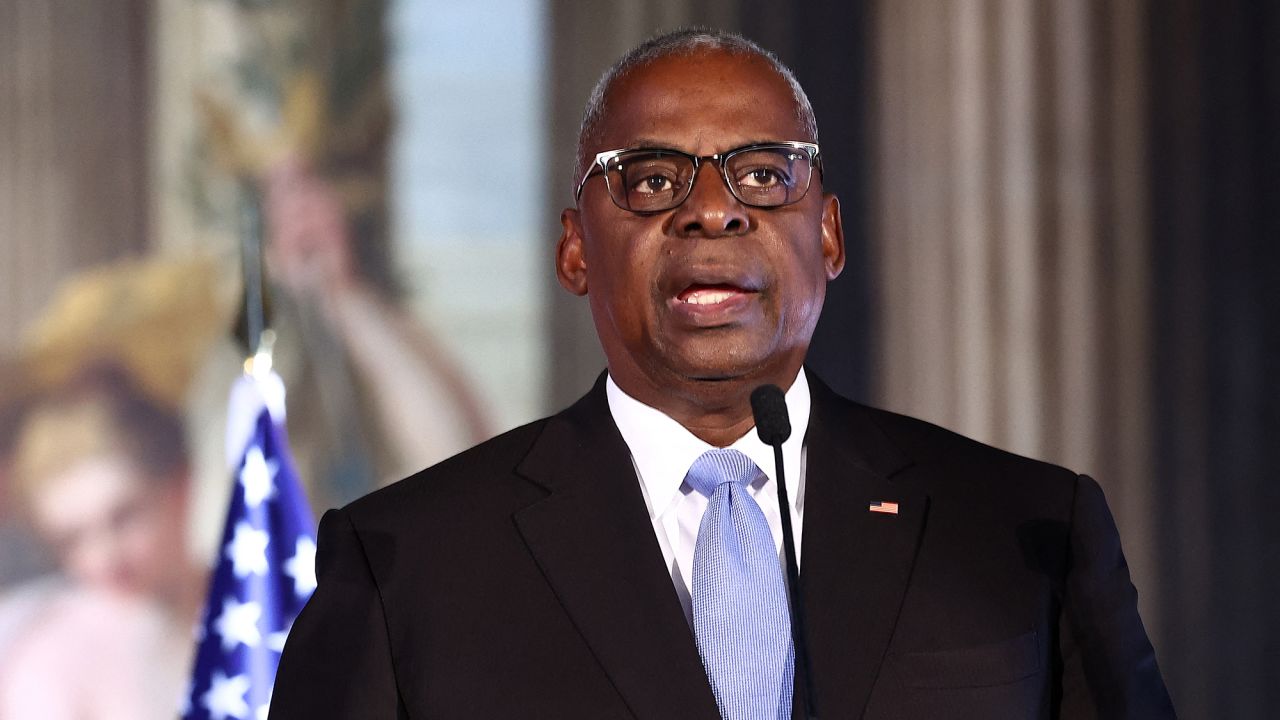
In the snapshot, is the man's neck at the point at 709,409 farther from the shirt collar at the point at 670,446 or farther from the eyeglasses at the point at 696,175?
the eyeglasses at the point at 696,175

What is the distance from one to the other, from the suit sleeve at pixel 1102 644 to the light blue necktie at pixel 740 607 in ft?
0.91

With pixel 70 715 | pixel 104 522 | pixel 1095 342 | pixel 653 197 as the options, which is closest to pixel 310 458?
pixel 104 522

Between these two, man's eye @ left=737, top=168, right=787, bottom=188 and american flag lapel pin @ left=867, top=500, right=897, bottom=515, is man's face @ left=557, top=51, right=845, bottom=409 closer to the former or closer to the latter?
man's eye @ left=737, top=168, right=787, bottom=188

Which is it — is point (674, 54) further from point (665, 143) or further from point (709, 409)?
point (709, 409)

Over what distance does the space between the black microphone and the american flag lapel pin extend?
307mm

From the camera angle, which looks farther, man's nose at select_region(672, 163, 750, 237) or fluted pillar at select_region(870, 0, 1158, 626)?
fluted pillar at select_region(870, 0, 1158, 626)

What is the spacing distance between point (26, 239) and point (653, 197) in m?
2.78

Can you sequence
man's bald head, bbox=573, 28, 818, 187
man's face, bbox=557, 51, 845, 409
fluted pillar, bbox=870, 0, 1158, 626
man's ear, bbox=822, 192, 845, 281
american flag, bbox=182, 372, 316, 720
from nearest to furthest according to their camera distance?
man's face, bbox=557, 51, 845, 409 → man's bald head, bbox=573, 28, 818, 187 → man's ear, bbox=822, 192, 845, 281 → american flag, bbox=182, 372, 316, 720 → fluted pillar, bbox=870, 0, 1158, 626

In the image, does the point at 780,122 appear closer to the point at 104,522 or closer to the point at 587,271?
the point at 587,271

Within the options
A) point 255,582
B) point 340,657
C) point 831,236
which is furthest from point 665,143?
point 255,582

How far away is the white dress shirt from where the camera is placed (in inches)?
57.3

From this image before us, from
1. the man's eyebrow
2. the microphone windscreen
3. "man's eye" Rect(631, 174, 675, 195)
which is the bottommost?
the microphone windscreen

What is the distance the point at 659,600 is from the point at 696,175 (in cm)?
42

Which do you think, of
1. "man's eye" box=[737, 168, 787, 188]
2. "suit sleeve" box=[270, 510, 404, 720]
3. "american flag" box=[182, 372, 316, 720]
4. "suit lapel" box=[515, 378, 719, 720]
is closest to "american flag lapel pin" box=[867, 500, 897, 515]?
"suit lapel" box=[515, 378, 719, 720]
